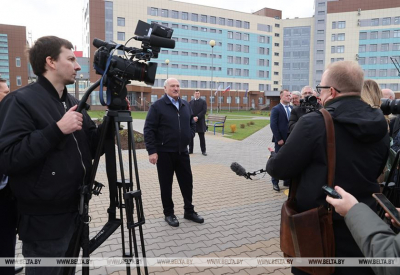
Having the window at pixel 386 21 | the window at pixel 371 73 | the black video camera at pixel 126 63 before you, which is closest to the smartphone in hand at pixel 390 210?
the black video camera at pixel 126 63

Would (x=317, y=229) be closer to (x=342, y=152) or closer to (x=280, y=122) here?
(x=342, y=152)

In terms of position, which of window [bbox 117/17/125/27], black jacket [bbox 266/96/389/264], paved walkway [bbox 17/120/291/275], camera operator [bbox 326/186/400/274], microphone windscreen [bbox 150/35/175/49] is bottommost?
paved walkway [bbox 17/120/291/275]

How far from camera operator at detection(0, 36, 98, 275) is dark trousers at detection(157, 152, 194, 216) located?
2.48 metres

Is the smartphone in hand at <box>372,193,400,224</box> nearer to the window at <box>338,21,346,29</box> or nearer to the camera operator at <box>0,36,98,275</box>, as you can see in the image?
the camera operator at <box>0,36,98,275</box>

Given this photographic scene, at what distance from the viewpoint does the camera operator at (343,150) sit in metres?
1.97

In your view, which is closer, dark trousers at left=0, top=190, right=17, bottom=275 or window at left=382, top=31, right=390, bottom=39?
dark trousers at left=0, top=190, right=17, bottom=275

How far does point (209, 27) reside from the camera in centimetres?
6688

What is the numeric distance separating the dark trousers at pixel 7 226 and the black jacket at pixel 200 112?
8.71 metres

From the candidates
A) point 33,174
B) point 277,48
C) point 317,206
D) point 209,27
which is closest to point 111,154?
point 33,174

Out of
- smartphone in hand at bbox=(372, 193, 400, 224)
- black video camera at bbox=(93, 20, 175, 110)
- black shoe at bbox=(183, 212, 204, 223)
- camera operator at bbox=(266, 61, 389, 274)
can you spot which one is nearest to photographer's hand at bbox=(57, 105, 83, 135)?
black video camera at bbox=(93, 20, 175, 110)

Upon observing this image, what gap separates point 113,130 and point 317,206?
1614mm

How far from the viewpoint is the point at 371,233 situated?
1.40m

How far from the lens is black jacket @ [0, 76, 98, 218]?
193cm

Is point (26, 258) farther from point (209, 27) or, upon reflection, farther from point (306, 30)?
point (306, 30)
